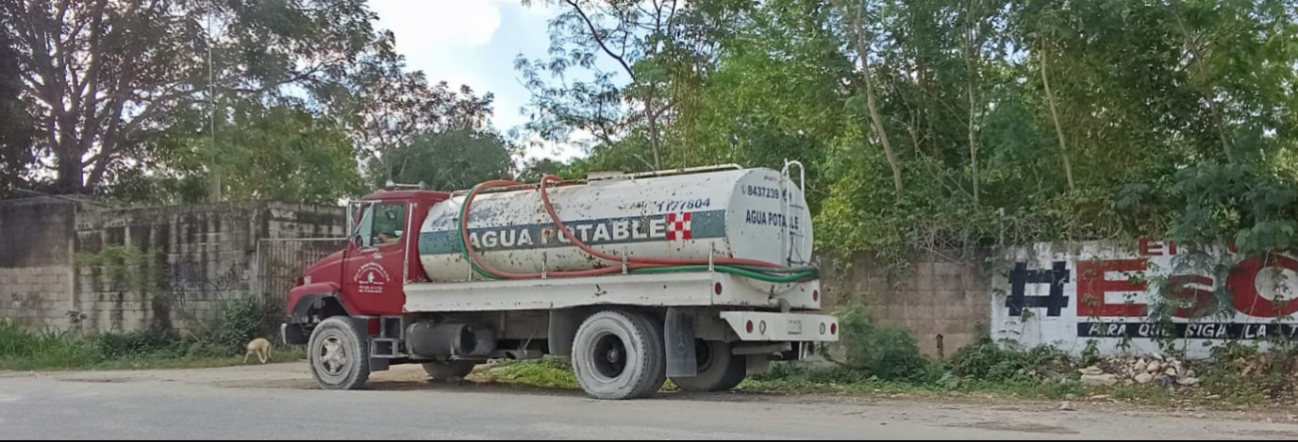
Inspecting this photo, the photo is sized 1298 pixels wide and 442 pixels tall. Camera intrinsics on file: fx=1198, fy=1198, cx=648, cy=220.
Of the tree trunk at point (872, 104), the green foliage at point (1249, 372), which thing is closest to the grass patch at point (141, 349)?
the tree trunk at point (872, 104)

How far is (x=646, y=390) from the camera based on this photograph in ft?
Result: 37.8

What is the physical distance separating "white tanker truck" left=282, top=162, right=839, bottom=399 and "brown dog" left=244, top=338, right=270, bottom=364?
179 inches

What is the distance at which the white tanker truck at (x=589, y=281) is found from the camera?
11.4 metres

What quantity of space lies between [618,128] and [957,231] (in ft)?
21.0

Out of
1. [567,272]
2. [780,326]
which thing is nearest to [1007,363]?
[780,326]

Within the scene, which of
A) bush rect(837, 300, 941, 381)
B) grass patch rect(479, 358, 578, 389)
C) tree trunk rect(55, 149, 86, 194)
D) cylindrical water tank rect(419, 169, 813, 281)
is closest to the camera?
cylindrical water tank rect(419, 169, 813, 281)

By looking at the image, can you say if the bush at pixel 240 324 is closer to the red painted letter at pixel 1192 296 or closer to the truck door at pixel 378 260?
the truck door at pixel 378 260

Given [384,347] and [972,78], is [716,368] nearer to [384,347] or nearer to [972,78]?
[384,347]

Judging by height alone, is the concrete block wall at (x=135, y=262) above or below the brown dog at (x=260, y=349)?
above

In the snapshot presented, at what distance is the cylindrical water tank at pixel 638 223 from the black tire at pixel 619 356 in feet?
1.99

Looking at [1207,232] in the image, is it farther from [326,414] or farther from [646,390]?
[326,414]

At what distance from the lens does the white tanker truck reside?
11.4m

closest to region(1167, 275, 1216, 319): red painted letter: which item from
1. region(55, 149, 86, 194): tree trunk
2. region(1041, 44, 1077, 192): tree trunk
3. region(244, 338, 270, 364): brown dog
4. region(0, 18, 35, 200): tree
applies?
region(1041, 44, 1077, 192): tree trunk

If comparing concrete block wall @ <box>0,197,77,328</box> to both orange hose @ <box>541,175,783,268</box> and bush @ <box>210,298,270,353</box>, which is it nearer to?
bush @ <box>210,298,270,353</box>
